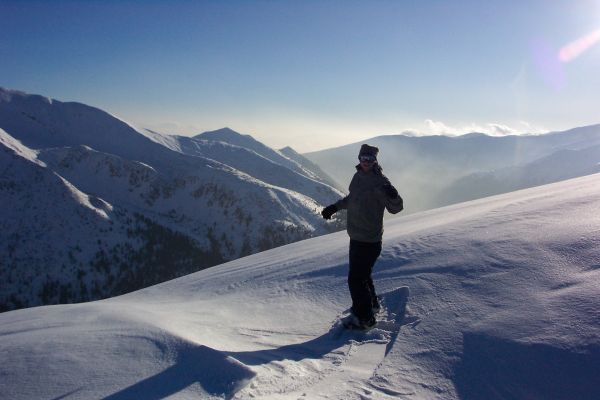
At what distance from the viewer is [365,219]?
5.91 metres

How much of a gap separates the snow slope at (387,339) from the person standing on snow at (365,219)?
0.54 metres

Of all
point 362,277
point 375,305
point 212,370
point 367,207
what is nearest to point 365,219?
point 367,207

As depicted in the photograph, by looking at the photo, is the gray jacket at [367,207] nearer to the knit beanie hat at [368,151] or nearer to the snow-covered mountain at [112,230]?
the knit beanie hat at [368,151]

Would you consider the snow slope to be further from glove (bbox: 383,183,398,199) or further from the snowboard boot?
glove (bbox: 383,183,398,199)

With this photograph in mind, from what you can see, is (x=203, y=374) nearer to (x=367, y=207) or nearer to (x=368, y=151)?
(x=367, y=207)

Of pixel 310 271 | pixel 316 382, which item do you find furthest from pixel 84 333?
pixel 310 271

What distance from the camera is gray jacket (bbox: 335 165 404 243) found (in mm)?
5852

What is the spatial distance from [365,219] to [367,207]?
18 centimetres

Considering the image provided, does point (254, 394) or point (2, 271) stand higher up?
point (254, 394)

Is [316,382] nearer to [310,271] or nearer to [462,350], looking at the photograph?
[462,350]

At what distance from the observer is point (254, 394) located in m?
3.74

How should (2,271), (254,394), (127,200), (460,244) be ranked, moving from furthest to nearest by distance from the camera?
(127,200) < (2,271) < (460,244) < (254,394)

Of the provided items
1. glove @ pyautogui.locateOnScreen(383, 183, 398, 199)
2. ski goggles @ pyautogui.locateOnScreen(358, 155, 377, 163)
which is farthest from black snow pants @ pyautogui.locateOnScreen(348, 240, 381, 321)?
ski goggles @ pyautogui.locateOnScreen(358, 155, 377, 163)

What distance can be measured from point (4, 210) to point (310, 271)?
576ft
